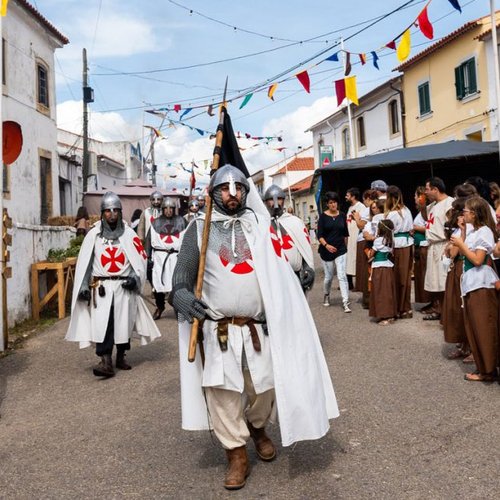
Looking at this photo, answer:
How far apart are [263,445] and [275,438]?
44 cm

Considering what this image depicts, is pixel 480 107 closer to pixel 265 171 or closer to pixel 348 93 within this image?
pixel 348 93

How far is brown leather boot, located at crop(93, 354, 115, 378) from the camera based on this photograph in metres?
6.77

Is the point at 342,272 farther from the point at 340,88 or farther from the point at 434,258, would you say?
the point at 340,88

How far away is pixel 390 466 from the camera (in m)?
3.92

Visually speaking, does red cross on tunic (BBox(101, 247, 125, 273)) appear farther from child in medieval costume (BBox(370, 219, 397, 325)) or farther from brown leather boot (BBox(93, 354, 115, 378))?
child in medieval costume (BBox(370, 219, 397, 325))

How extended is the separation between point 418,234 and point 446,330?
9.50ft

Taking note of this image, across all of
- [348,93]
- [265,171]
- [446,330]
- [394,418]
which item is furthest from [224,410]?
[265,171]

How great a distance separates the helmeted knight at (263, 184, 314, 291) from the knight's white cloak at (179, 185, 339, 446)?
220 cm

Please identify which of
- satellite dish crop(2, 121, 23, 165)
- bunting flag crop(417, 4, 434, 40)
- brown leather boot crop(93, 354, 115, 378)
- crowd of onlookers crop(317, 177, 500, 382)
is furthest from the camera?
bunting flag crop(417, 4, 434, 40)

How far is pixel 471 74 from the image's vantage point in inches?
894

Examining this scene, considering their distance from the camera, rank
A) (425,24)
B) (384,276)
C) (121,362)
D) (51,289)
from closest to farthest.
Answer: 1. (121,362)
2. (384,276)
3. (425,24)
4. (51,289)

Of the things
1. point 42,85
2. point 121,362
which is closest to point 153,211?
point 121,362

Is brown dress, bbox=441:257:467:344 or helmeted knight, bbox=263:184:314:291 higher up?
helmeted knight, bbox=263:184:314:291

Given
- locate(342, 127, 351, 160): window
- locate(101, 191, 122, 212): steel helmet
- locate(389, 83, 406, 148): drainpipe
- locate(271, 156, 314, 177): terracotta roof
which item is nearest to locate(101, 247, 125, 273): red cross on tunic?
locate(101, 191, 122, 212): steel helmet
